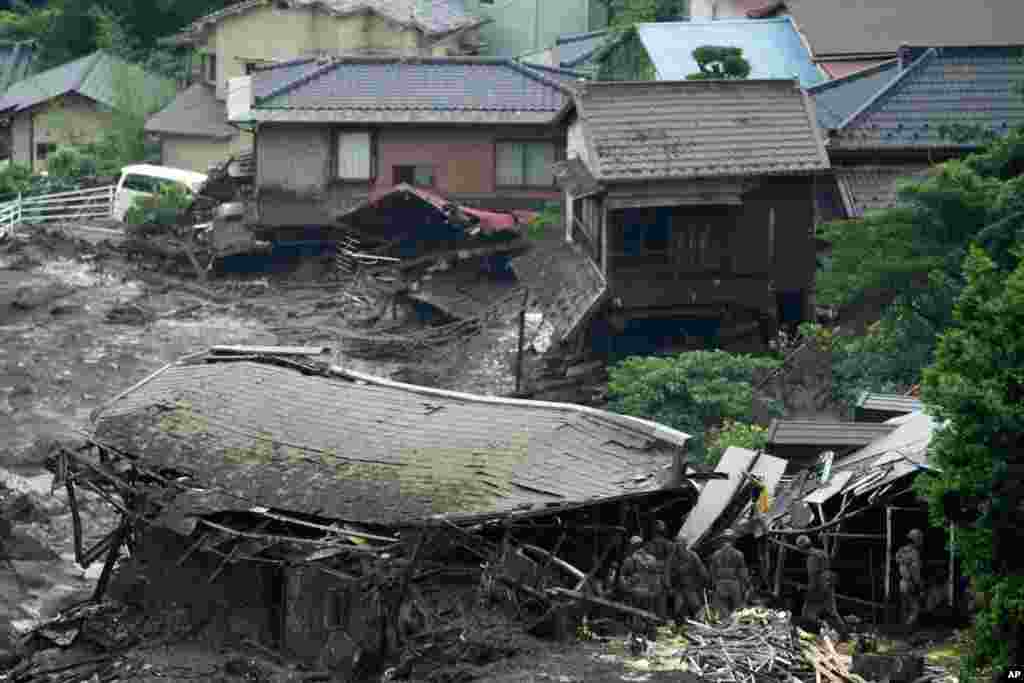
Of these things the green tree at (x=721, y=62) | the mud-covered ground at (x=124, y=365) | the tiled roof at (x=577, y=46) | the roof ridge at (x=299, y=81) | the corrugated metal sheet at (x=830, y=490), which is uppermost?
the green tree at (x=721, y=62)

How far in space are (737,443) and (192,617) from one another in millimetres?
10038

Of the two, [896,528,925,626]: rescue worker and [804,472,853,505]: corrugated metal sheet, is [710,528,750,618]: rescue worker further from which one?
[804,472,853,505]: corrugated metal sheet

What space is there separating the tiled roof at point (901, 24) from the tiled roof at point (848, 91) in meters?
3.58

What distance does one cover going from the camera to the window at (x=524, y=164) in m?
48.9

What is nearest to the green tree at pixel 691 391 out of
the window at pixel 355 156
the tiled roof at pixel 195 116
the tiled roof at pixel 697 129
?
the tiled roof at pixel 697 129

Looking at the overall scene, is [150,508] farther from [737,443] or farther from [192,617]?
[737,443]

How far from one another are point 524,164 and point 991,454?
1211 inches

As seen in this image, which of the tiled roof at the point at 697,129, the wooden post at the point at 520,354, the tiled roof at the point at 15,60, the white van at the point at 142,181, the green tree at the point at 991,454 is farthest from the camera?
the tiled roof at the point at 15,60

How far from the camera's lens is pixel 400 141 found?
48.9m

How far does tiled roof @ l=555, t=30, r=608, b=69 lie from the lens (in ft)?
184

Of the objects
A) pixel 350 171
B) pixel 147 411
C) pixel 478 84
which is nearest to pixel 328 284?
pixel 350 171

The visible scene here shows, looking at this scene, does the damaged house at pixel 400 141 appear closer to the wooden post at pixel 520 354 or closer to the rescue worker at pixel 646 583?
the wooden post at pixel 520 354

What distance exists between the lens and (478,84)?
162 ft

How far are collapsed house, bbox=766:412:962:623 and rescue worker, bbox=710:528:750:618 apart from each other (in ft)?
4.49
